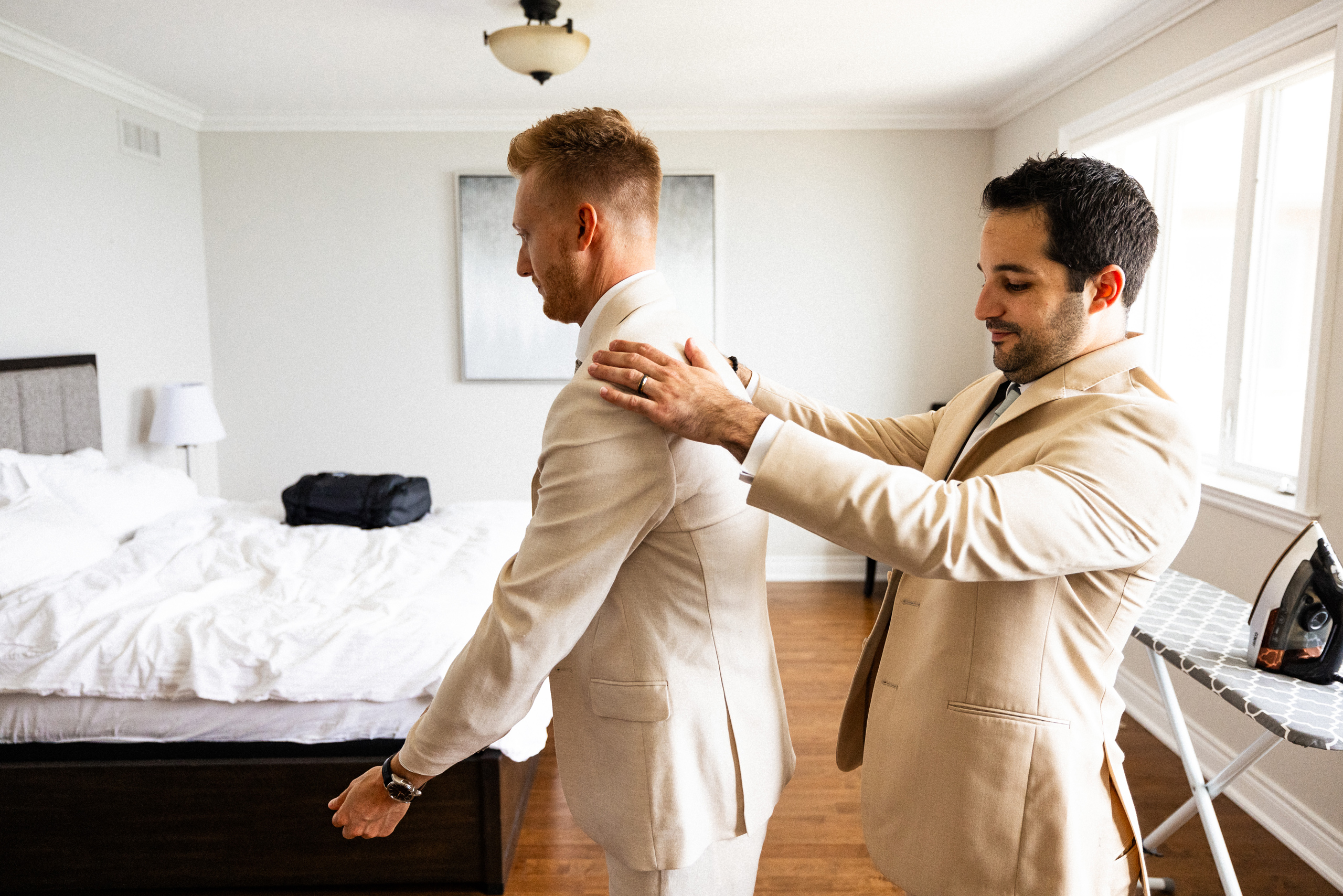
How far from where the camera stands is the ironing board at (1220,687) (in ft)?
4.91

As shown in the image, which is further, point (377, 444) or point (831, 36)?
point (377, 444)

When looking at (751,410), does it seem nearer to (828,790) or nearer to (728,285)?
(828,790)

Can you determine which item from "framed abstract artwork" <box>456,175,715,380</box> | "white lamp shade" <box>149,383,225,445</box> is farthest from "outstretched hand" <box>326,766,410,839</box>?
"framed abstract artwork" <box>456,175,715,380</box>

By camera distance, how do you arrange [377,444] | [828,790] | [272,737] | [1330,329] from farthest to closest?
[377,444] < [828,790] < [1330,329] < [272,737]

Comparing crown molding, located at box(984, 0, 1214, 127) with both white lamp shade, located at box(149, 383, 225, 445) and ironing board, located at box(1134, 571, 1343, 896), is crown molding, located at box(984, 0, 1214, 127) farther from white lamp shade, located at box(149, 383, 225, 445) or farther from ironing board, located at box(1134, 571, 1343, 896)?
white lamp shade, located at box(149, 383, 225, 445)

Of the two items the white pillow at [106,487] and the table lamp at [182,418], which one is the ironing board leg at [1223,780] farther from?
the table lamp at [182,418]

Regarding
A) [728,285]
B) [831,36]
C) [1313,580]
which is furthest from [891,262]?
[1313,580]

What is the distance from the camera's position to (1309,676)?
1.67 meters

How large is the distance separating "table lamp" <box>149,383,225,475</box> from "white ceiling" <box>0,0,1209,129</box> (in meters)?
1.46

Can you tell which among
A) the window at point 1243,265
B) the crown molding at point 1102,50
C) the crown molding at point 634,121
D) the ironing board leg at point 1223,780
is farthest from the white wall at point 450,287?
the ironing board leg at point 1223,780

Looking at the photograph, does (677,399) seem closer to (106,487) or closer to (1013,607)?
(1013,607)

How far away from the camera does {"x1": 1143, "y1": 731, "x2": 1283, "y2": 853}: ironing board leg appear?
176cm

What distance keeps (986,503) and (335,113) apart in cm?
476

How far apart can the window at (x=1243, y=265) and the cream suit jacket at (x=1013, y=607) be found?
178 centimetres
